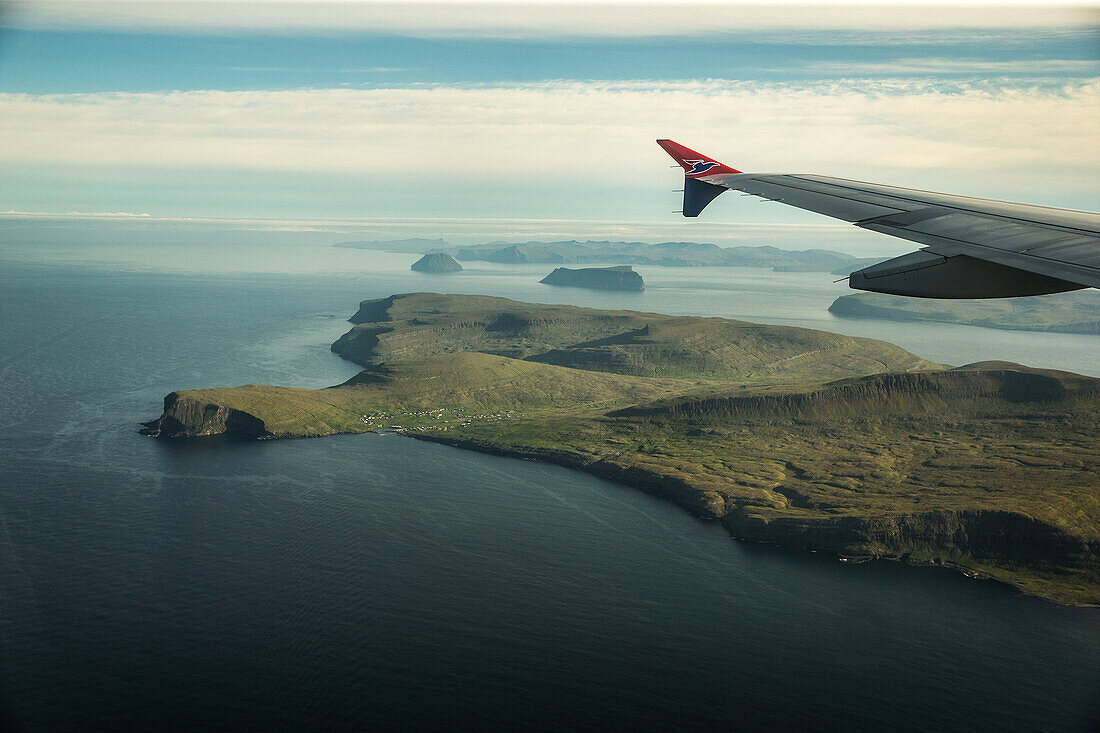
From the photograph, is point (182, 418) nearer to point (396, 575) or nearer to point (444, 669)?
point (396, 575)

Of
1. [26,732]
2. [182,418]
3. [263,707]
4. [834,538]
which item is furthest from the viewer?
[182,418]

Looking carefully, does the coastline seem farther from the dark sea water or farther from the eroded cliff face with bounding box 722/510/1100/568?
the dark sea water

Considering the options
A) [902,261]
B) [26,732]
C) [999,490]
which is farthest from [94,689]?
[999,490]

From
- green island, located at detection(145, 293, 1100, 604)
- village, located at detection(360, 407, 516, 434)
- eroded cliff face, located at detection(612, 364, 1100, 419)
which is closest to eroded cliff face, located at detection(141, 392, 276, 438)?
green island, located at detection(145, 293, 1100, 604)

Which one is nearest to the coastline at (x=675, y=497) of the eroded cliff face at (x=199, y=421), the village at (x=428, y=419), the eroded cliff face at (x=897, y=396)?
the village at (x=428, y=419)

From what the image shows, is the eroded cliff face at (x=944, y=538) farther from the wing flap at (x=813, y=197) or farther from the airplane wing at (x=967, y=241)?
the airplane wing at (x=967, y=241)

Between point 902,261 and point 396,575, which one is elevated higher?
point 902,261

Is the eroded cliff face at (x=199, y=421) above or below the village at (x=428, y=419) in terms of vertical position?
above
